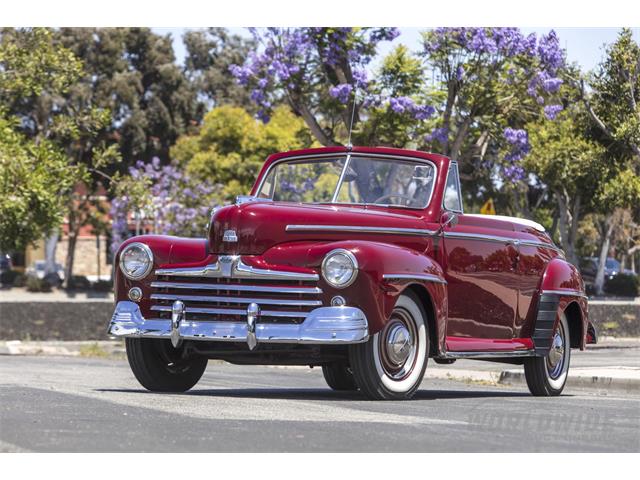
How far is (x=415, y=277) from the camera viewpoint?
10039 mm

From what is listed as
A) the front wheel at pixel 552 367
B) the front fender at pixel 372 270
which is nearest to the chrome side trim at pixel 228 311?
the front fender at pixel 372 270

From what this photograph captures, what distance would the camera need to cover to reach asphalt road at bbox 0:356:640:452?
7.03m

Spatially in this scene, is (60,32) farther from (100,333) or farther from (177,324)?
(177,324)

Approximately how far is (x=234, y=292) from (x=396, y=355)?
134 cm

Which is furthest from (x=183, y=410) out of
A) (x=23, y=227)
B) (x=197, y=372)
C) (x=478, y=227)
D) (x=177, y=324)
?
(x=23, y=227)

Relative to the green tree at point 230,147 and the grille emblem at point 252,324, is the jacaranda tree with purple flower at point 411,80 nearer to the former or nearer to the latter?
the grille emblem at point 252,324

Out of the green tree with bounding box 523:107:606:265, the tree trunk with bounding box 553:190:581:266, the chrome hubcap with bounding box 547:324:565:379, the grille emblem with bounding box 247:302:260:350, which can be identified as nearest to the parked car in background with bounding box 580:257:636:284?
the tree trunk with bounding box 553:190:581:266

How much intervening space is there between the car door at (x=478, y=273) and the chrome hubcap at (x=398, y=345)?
790 mm

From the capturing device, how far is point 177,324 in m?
10.1

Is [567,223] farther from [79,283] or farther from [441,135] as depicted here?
[79,283]

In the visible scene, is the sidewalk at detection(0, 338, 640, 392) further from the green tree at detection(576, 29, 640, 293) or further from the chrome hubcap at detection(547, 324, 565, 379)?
Answer: the green tree at detection(576, 29, 640, 293)

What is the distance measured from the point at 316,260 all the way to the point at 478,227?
2295 millimetres

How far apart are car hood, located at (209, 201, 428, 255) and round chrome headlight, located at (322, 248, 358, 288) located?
50cm

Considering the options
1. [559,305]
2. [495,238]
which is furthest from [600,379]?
[495,238]
